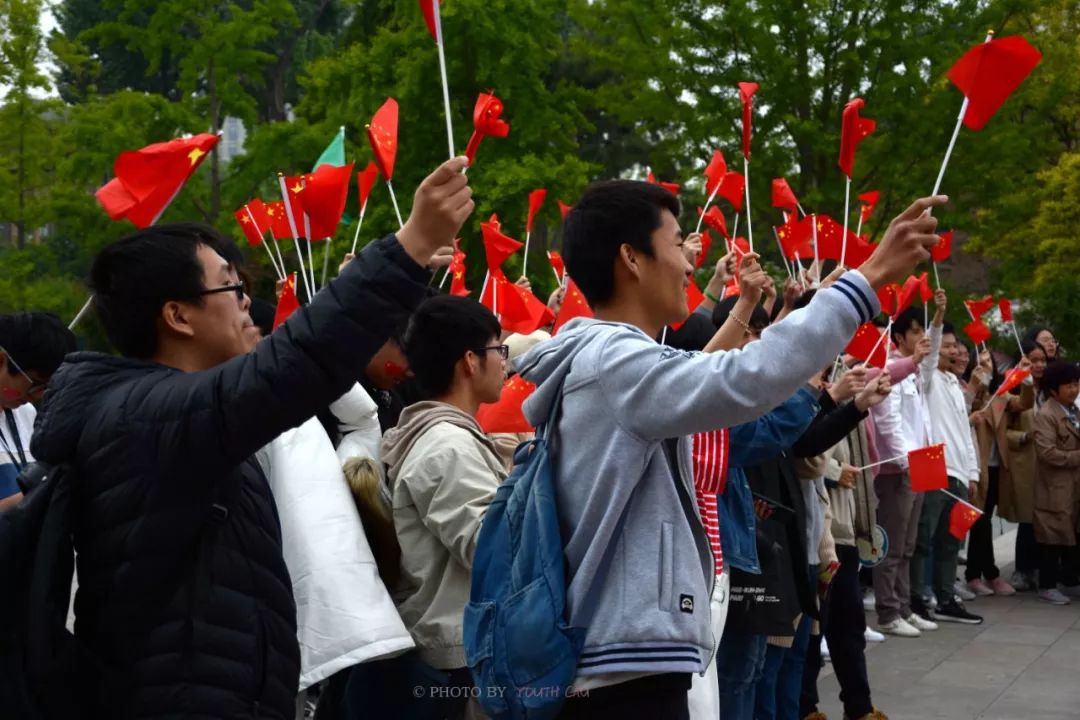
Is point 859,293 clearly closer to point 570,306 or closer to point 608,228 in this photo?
point 608,228

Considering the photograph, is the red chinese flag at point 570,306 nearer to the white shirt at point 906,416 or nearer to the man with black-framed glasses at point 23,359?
the man with black-framed glasses at point 23,359

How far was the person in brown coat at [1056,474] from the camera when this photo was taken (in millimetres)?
11711

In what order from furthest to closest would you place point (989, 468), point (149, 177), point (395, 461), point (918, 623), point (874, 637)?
point (989, 468) → point (918, 623) → point (874, 637) → point (149, 177) → point (395, 461)

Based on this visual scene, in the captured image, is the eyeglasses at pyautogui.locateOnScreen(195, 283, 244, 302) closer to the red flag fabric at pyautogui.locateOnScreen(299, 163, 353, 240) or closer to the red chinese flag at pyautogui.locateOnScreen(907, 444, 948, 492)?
the red flag fabric at pyautogui.locateOnScreen(299, 163, 353, 240)

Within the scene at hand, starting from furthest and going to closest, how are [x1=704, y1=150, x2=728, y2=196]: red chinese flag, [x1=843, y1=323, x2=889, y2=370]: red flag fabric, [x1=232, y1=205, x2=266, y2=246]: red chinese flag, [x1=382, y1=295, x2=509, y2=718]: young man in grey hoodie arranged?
[x1=704, y1=150, x2=728, y2=196]: red chinese flag, [x1=232, y1=205, x2=266, y2=246]: red chinese flag, [x1=843, y1=323, x2=889, y2=370]: red flag fabric, [x1=382, y1=295, x2=509, y2=718]: young man in grey hoodie

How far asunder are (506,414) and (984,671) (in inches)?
187

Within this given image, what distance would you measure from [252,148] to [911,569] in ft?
44.0

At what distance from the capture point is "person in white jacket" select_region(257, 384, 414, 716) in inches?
151

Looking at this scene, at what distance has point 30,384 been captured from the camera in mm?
5227

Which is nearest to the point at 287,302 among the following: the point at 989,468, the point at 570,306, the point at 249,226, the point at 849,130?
the point at 570,306

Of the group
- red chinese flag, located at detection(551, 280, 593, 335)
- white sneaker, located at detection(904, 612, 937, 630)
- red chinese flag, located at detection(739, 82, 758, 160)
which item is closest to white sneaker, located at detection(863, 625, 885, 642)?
white sneaker, located at detection(904, 612, 937, 630)

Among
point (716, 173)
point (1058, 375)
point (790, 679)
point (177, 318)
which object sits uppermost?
point (716, 173)

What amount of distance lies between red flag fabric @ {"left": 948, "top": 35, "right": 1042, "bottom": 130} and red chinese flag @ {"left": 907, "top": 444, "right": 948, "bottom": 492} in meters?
4.56

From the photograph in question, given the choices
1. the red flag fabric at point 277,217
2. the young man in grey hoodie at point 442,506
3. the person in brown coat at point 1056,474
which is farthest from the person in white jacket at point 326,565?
the person in brown coat at point 1056,474
